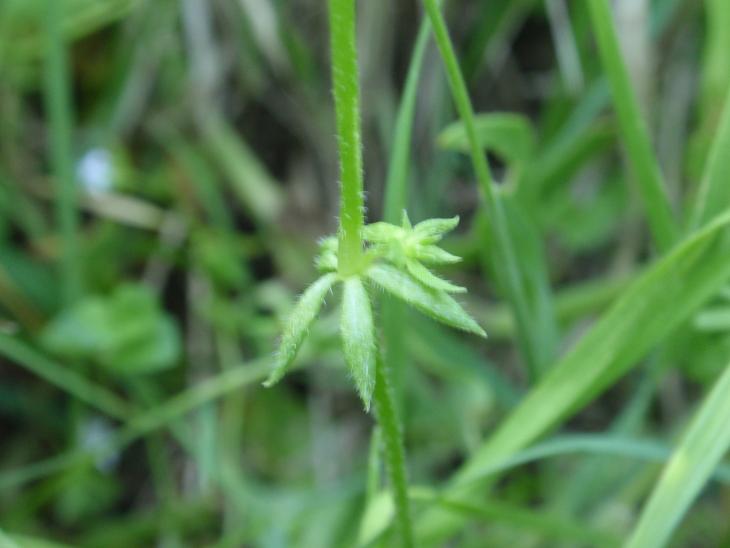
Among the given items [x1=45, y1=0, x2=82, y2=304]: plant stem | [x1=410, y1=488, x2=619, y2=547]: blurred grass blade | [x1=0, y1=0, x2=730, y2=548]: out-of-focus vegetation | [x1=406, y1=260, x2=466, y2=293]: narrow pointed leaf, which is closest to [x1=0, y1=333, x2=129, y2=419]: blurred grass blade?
[x1=0, y1=0, x2=730, y2=548]: out-of-focus vegetation

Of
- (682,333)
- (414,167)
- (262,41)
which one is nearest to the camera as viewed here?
(682,333)

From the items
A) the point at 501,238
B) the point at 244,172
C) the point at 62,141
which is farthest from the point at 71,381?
the point at 501,238

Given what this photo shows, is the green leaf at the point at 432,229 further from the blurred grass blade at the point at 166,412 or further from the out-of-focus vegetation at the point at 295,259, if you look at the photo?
the blurred grass blade at the point at 166,412

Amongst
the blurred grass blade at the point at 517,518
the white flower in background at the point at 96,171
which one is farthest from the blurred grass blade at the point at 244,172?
the blurred grass blade at the point at 517,518

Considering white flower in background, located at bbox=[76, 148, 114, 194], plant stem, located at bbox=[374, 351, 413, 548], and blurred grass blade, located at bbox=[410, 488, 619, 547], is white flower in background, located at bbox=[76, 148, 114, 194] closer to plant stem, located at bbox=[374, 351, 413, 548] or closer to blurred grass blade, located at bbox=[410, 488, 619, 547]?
blurred grass blade, located at bbox=[410, 488, 619, 547]

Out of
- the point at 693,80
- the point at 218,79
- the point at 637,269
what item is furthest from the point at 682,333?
the point at 218,79

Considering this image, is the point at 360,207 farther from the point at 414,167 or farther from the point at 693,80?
the point at 693,80

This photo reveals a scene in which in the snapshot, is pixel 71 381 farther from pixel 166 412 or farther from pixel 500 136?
pixel 500 136
